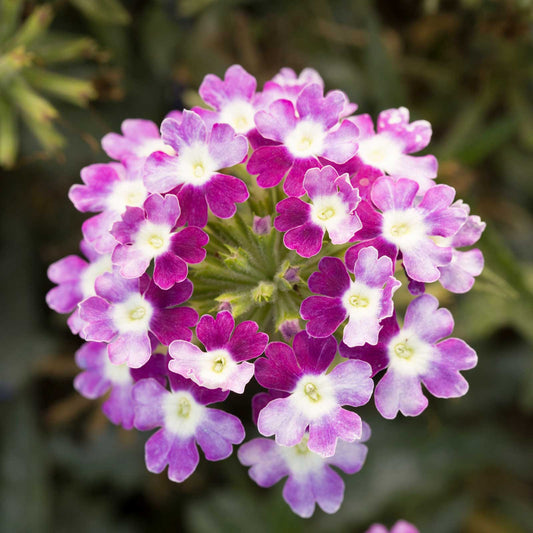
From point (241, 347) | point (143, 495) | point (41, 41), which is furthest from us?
point (143, 495)

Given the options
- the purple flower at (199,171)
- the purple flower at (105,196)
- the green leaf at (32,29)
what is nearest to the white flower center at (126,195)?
the purple flower at (105,196)

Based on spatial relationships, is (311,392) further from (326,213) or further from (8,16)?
(8,16)

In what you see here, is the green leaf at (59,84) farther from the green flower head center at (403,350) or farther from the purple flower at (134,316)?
the green flower head center at (403,350)

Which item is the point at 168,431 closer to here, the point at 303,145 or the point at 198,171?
the point at 198,171

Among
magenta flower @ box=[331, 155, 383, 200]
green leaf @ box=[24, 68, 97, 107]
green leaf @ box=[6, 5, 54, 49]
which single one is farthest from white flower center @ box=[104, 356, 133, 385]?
green leaf @ box=[6, 5, 54, 49]

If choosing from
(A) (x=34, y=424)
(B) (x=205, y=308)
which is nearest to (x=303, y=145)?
(B) (x=205, y=308)

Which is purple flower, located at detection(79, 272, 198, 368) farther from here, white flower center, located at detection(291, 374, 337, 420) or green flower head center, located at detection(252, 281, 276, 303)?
white flower center, located at detection(291, 374, 337, 420)
